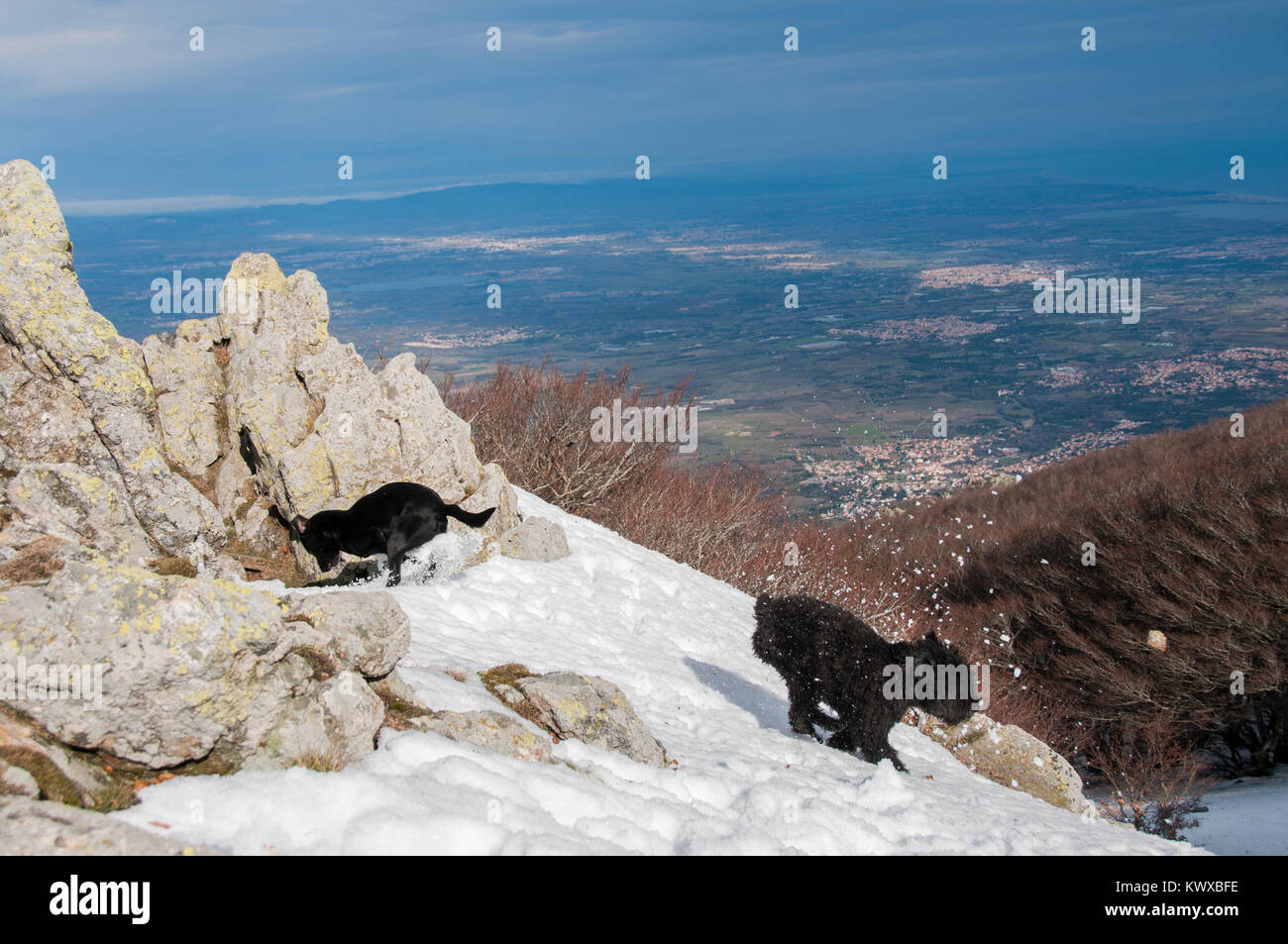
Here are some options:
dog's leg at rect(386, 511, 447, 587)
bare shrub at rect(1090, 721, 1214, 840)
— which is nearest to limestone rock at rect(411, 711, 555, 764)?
dog's leg at rect(386, 511, 447, 587)

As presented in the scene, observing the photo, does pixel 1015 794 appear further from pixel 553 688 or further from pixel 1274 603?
pixel 1274 603

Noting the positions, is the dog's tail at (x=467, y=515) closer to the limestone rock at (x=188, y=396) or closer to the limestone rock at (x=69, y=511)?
the limestone rock at (x=69, y=511)

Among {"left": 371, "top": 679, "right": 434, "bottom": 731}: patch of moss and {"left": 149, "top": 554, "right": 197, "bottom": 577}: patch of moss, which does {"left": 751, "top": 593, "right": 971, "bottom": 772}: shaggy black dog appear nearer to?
{"left": 371, "top": 679, "right": 434, "bottom": 731}: patch of moss

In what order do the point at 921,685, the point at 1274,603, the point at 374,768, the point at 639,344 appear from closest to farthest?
the point at 374,768, the point at 921,685, the point at 1274,603, the point at 639,344

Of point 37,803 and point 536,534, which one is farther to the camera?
point 536,534

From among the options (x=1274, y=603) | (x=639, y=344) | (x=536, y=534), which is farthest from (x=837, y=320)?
(x=536, y=534)

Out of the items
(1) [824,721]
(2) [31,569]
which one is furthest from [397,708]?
(1) [824,721]

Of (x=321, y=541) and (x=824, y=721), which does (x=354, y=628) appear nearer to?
(x=824, y=721)
